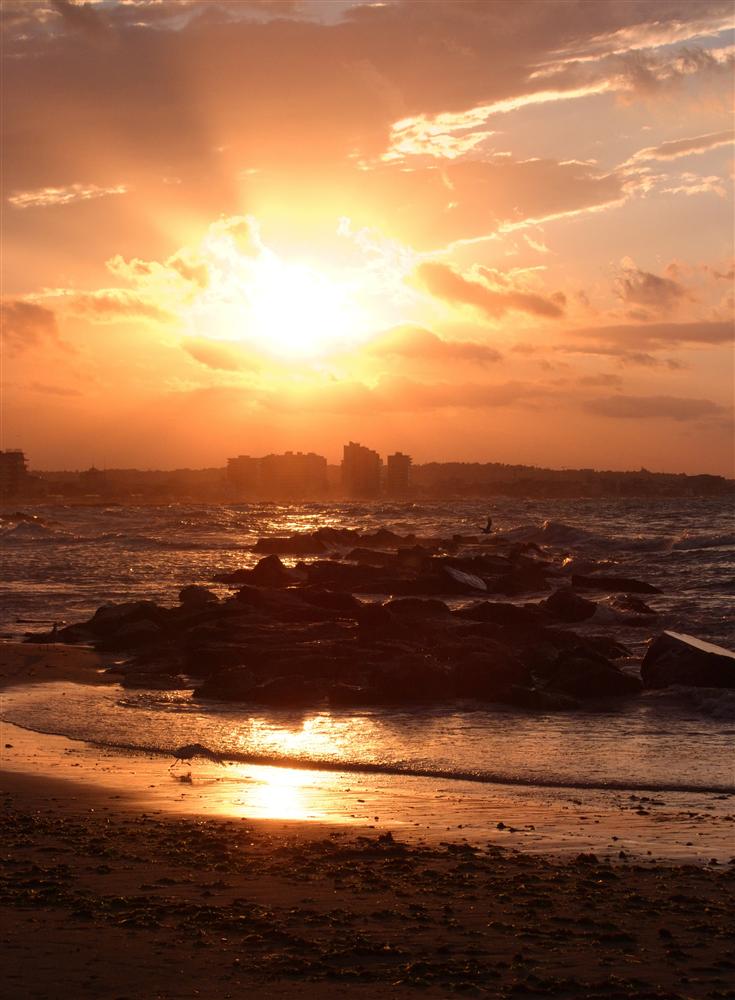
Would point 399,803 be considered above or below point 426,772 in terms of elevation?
above

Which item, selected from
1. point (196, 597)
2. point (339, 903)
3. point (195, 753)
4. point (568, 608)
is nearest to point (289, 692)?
point (195, 753)

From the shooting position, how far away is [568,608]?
2498 centimetres

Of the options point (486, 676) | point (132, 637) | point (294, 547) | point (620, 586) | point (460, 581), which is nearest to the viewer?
point (486, 676)

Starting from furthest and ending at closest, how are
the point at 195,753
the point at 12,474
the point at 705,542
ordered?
the point at 12,474 → the point at 705,542 → the point at 195,753

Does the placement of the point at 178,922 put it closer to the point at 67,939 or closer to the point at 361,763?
the point at 67,939

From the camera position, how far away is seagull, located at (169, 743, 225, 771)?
454 inches

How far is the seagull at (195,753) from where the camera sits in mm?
11532

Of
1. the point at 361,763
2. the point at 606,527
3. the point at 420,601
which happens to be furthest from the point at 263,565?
the point at 606,527

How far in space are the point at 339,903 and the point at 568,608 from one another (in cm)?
1901

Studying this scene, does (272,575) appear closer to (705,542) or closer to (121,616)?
(121,616)

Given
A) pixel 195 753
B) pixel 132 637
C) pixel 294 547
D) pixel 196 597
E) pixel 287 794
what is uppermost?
pixel 196 597

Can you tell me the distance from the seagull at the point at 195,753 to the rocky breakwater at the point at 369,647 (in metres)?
3.30

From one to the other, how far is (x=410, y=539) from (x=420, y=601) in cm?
3904

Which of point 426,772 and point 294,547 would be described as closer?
point 426,772
